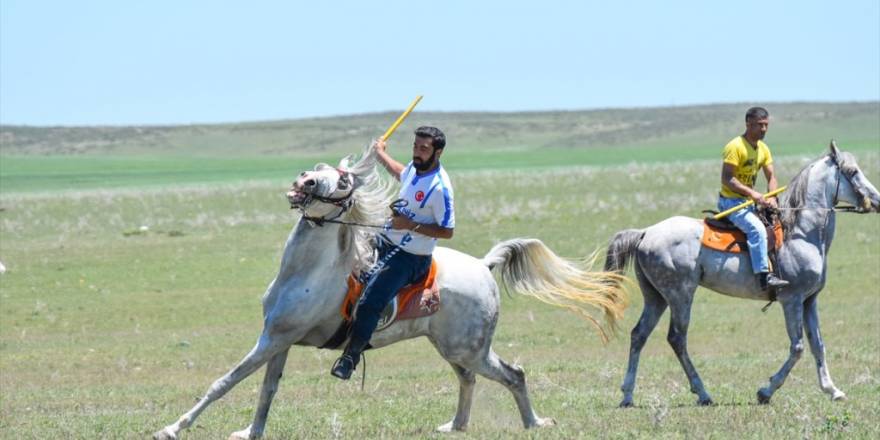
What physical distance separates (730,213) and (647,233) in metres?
0.84

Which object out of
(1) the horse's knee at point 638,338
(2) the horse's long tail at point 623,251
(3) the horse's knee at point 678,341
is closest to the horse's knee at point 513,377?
(1) the horse's knee at point 638,338

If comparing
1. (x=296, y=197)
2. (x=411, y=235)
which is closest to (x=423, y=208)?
(x=411, y=235)

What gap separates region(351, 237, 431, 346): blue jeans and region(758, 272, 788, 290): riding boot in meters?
4.32

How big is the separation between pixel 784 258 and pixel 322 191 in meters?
5.40

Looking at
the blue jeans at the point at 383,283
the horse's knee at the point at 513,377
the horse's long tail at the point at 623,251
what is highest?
the blue jeans at the point at 383,283

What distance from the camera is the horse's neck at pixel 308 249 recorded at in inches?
401

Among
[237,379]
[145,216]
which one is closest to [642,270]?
[237,379]

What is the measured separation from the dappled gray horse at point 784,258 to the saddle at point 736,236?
60mm

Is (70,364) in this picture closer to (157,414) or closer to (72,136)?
(157,414)

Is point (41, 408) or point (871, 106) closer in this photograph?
point (41, 408)

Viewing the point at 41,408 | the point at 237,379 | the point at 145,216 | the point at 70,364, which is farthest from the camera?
the point at 145,216

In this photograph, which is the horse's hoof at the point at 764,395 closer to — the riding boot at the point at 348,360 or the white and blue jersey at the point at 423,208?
the white and blue jersey at the point at 423,208

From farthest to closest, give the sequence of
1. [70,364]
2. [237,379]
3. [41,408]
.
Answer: [70,364], [41,408], [237,379]

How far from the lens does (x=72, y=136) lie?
15388 centimetres
